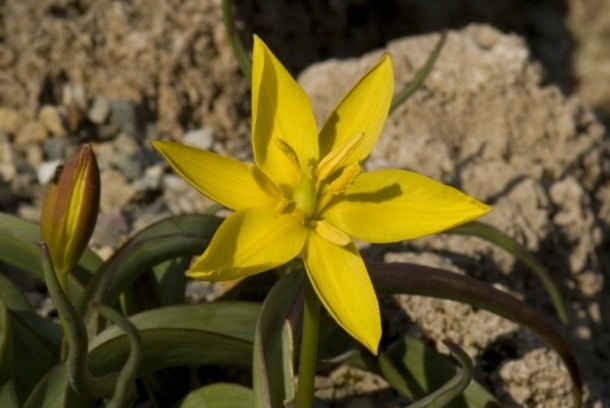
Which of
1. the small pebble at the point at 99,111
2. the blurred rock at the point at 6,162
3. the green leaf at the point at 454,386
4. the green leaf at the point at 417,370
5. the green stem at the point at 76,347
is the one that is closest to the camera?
the green stem at the point at 76,347

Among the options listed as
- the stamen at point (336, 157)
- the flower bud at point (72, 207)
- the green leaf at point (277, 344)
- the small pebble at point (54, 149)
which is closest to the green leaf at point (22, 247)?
the flower bud at point (72, 207)

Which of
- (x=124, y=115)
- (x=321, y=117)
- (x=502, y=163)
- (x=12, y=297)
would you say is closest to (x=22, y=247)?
(x=12, y=297)

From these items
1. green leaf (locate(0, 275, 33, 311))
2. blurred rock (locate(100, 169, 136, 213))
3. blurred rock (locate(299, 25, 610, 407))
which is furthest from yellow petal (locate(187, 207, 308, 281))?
blurred rock (locate(100, 169, 136, 213))

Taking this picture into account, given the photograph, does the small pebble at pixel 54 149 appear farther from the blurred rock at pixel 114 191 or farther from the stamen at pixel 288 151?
the stamen at pixel 288 151

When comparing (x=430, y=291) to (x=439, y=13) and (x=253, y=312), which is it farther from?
(x=439, y=13)

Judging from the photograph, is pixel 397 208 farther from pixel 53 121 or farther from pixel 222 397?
pixel 53 121

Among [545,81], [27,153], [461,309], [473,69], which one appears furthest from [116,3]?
[461,309]
